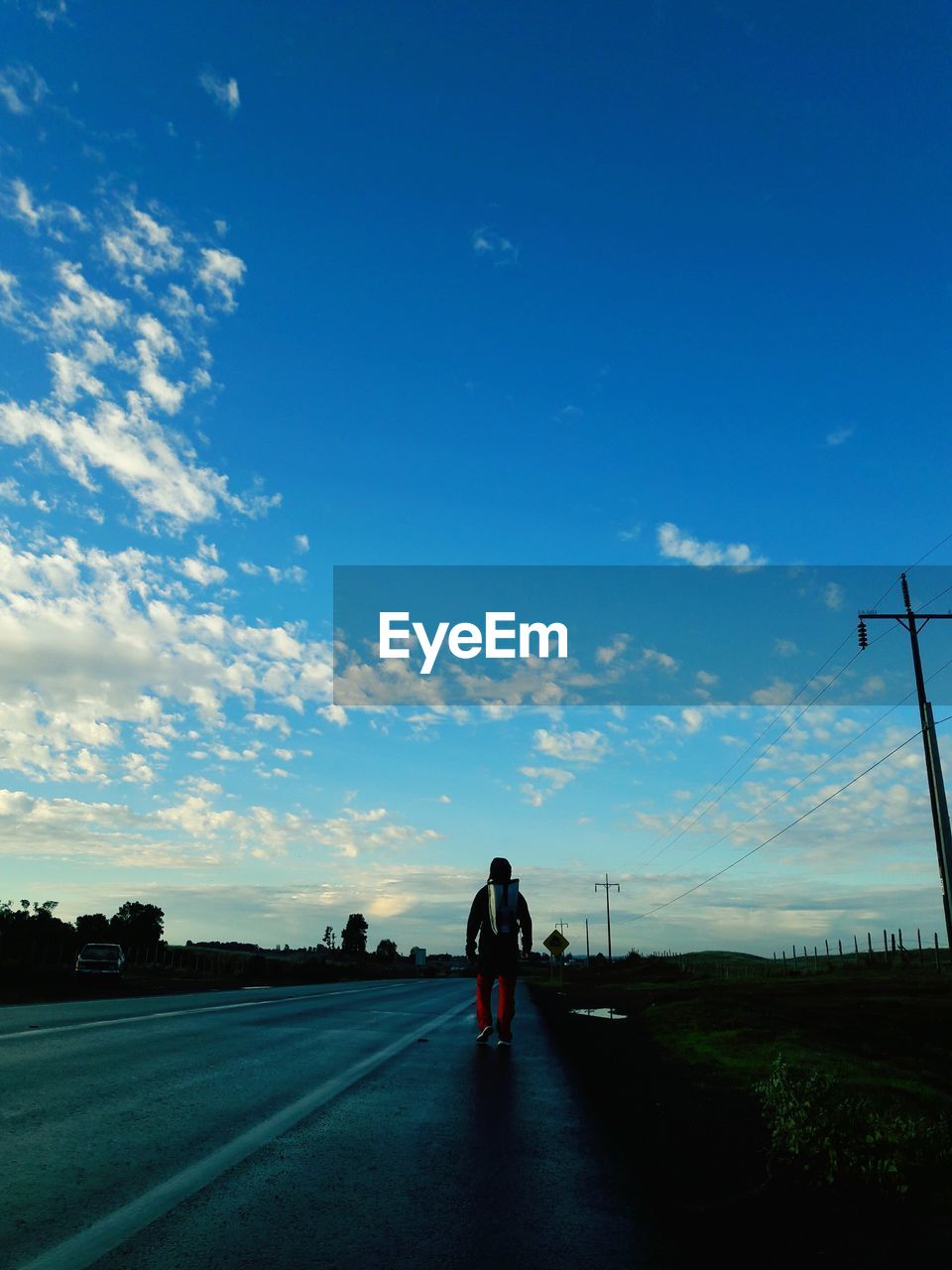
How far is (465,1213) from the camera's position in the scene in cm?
449

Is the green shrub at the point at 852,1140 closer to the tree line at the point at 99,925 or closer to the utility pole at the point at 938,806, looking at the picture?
the utility pole at the point at 938,806

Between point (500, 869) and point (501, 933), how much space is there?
74 centimetres

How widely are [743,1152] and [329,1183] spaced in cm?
273

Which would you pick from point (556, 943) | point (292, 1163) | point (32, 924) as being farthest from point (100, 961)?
point (32, 924)

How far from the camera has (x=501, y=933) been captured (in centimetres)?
1180

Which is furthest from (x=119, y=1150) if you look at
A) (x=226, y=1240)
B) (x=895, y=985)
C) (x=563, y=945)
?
(x=563, y=945)

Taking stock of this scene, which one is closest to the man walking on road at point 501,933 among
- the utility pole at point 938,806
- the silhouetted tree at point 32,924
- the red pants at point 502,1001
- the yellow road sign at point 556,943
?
the red pants at point 502,1001

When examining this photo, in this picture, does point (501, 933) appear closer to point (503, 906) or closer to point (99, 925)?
point (503, 906)

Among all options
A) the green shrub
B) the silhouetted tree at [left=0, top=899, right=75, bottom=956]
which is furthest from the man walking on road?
the silhouetted tree at [left=0, top=899, right=75, bottom=956]

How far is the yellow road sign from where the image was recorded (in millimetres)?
52338

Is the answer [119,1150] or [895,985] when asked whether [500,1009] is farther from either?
[895,985]

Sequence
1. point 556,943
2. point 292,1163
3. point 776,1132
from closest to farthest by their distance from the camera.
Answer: point 292,1163 < point 776,1132 < point 556,943

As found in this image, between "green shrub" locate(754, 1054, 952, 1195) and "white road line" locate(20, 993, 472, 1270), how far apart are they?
314 centimetres

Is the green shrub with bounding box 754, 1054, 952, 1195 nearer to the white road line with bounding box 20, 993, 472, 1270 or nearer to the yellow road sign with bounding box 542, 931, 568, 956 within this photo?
the white road line with bounding box 20, 993, 472, 1270
